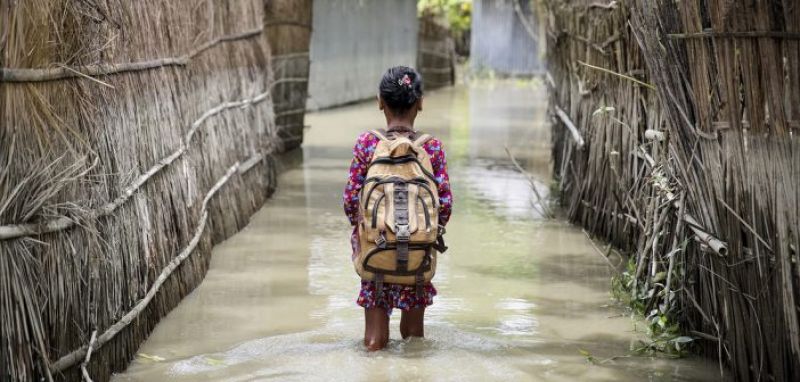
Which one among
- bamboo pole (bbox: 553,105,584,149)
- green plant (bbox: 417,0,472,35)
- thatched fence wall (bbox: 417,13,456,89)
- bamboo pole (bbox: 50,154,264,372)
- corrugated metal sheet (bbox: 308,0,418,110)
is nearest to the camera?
bamboo pole (bbox: 50,154,264,372)

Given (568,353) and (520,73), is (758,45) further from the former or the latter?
(520,73)

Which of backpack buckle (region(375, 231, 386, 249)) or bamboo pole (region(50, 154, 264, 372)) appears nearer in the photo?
bamboo pole (region(50, 154, 264, 372))

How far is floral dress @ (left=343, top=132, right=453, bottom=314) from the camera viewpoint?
489cm

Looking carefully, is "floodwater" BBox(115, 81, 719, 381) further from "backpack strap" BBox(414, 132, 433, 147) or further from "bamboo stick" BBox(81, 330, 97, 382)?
"backpack strap" BBox(414, 132, 433, 147)

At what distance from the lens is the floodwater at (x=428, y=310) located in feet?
16.5

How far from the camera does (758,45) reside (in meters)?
4.44

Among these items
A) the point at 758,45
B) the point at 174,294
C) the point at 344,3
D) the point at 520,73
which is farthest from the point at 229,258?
the point at 520,73

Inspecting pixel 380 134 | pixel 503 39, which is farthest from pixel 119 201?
pixel 503 39

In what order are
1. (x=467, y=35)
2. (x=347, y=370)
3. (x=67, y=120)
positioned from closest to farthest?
(x=67, y=120) < (x=347, y=370) < (x=467, y=35)

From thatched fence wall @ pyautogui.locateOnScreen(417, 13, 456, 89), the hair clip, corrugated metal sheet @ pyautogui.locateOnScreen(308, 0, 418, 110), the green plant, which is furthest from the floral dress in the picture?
the green plant

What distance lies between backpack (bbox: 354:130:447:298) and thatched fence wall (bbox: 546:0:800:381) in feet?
3.66

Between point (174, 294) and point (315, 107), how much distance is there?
1108cm

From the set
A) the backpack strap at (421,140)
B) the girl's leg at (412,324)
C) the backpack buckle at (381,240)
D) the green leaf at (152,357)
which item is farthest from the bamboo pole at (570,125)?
the green leaf at (152,357)

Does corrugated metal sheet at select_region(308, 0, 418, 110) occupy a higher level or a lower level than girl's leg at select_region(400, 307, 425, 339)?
higher
